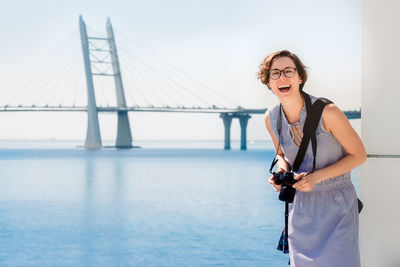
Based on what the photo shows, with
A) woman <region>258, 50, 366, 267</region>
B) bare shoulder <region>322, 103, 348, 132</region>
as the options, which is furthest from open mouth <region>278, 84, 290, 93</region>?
bare shoulder <region>322, 103, 348, 132</region>

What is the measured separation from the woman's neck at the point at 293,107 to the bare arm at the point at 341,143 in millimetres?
80

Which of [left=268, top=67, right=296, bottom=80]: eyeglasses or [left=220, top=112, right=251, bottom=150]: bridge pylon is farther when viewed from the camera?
[left=220, top=112, right=251, bottom=150]: bridge pylon

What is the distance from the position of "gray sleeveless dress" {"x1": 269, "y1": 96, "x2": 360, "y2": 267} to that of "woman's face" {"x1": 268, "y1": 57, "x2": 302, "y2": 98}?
0.18 feet

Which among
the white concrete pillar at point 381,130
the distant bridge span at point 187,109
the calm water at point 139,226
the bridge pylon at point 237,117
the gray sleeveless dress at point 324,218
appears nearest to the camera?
the gray sleeveless dress at point 324,218

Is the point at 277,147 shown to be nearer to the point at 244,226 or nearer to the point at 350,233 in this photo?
the point at 350,233

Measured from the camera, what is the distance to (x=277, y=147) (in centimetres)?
155

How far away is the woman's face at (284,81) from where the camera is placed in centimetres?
136

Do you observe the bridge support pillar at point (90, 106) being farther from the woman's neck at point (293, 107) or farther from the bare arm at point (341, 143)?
the bare arm at point (341, 143)

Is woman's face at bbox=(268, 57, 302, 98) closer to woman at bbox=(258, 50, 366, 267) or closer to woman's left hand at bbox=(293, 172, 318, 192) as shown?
woman at bbox=(258, 50, 366, 267)

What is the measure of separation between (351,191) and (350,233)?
0.10m

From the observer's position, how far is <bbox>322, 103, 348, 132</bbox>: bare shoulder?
1.31 metres

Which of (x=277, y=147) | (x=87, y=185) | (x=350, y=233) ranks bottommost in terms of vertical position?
(x=87, y=185)

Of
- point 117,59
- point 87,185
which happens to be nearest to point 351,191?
point 87,185

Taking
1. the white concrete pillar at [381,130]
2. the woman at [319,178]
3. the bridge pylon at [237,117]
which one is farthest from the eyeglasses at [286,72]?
the bridge pylon at [237,117]
